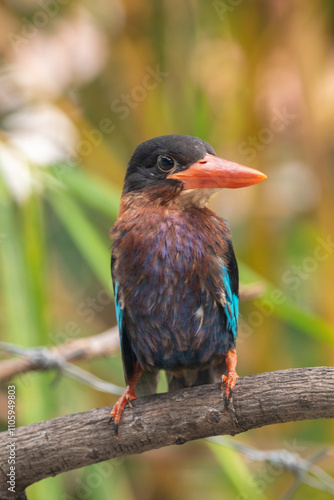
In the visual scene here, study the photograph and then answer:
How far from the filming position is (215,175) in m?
1.97

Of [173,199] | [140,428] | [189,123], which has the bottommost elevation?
[140,428]

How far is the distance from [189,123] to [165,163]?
1463 millimetres

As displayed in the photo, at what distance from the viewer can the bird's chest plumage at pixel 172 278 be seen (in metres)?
2.02

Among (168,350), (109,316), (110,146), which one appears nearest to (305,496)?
(109,316)

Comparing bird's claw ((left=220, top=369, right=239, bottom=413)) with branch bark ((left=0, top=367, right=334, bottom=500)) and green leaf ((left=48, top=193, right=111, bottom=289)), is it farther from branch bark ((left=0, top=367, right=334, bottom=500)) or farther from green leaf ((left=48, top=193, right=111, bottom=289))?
green leaf ((left=48, top=193, right=111, bottom=289))

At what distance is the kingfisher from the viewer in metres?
2.02

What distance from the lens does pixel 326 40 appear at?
12.4ft

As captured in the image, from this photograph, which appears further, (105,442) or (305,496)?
(305,496)

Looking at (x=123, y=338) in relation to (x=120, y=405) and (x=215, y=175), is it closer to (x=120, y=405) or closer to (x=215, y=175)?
(x=120, y=405)

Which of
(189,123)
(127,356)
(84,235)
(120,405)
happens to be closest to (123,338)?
(127,356)

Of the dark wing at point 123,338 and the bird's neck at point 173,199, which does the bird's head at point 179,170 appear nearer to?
the bird's neck at point 173,199

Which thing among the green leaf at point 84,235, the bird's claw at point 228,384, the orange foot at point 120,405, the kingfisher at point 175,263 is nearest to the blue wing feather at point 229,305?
the kingfisher at point 175,263

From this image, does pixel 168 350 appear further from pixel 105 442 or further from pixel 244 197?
pixel 244 197

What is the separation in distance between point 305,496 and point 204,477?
0.60 m
